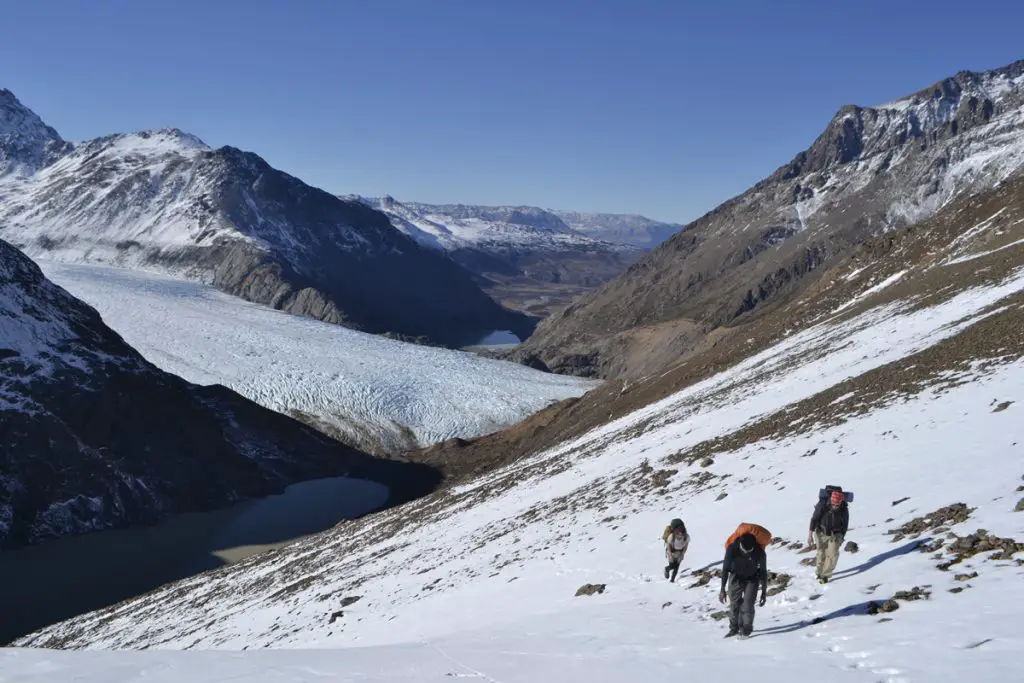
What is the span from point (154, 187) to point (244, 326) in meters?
92.4

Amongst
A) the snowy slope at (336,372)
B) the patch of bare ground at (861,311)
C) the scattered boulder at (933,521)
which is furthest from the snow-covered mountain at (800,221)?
the scattered boulder at (933,521)

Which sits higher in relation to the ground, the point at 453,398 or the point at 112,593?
the point at 453,398

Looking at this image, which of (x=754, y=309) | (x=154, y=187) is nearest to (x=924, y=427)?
(x=754, y=309)

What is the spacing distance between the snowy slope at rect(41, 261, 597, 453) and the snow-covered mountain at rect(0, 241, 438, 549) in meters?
10.3

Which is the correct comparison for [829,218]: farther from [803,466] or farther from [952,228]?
[803,466]

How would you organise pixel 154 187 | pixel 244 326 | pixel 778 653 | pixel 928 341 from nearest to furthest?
pixel 778 653 → pixel 928 341 → pixel 244 326 → pixel 154 187

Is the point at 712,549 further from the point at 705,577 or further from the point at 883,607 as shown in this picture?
the point at 883,607

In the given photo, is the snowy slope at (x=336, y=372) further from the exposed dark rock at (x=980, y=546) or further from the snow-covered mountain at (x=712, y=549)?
the exposed dark rock at (x=980, y=546)

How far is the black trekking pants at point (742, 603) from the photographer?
400 inches

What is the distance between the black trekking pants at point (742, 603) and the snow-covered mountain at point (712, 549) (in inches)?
10.8

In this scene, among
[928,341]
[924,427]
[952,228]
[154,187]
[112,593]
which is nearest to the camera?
[924,427]

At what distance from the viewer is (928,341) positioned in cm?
2655

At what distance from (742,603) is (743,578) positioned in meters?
0.34

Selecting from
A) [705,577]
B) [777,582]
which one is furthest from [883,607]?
[705,577]
